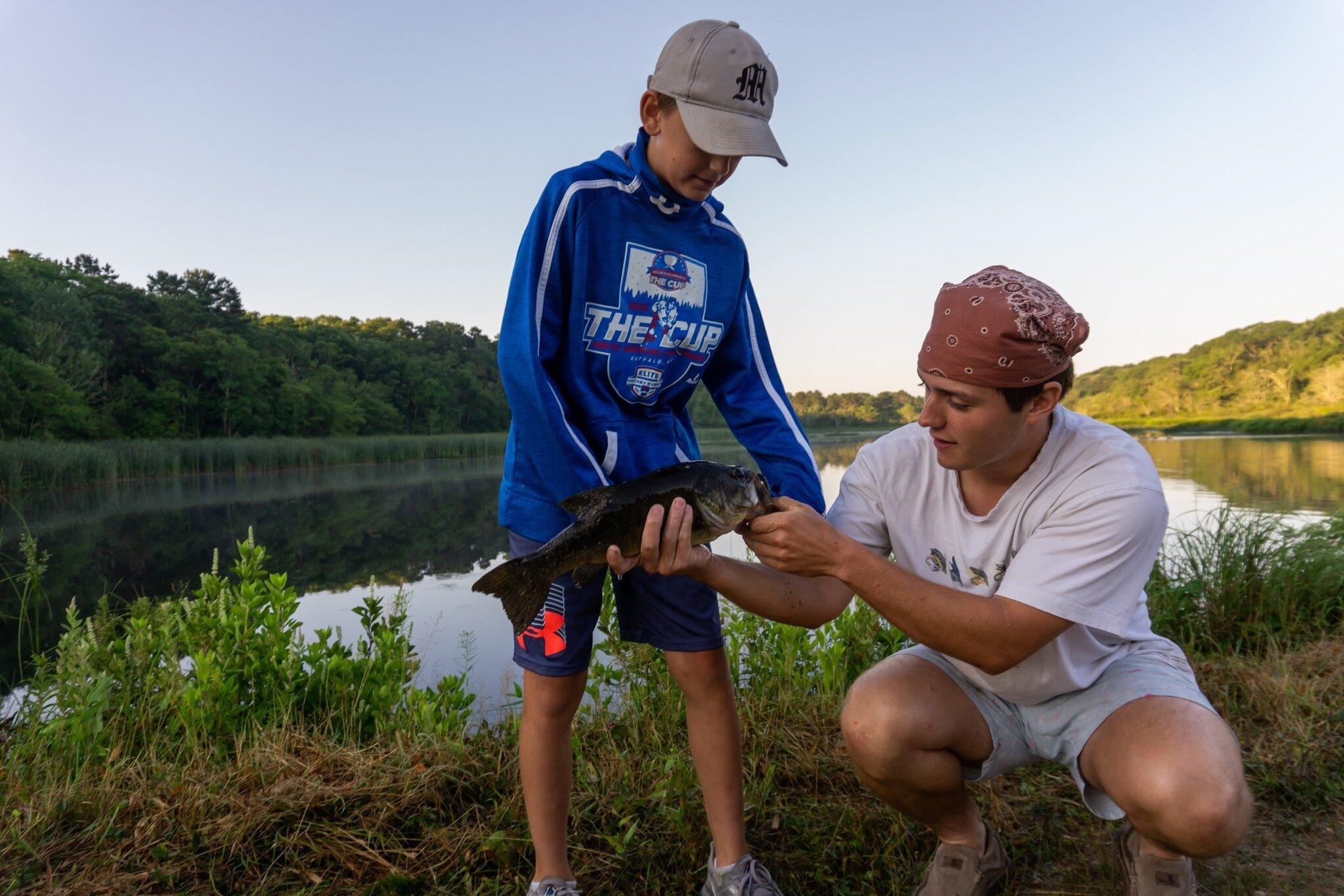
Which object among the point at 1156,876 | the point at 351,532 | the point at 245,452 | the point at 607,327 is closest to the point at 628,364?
the point at 607,327

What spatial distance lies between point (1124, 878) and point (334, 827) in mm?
2451

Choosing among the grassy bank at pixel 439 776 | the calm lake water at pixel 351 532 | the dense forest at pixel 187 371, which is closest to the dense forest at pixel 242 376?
the dense forest at pixel 187 371

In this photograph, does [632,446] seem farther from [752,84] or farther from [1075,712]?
[1075,712]

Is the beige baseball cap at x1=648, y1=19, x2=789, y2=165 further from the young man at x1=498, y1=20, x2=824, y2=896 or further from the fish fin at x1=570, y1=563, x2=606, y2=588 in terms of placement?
the fish fin at x1=570, y1=563, x2=606, y2=588

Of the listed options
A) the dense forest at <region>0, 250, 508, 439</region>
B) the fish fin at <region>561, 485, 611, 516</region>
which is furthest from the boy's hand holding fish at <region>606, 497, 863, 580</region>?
the dense forest at <region>0, 250, 508, 439</region>

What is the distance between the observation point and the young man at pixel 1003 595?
1.99 m

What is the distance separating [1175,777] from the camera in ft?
6.23

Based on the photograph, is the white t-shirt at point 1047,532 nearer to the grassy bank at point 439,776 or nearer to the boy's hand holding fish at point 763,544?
the boy's hand holding fish at point 763,544

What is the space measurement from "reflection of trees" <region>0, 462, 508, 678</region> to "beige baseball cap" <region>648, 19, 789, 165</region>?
6307mm

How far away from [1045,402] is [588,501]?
Answer: 135cm

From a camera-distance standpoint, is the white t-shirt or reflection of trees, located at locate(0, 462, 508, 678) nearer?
the white t-shirt

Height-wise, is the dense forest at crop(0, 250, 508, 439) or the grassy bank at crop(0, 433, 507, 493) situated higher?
the dense forest at crop(0, 250, 508, 439)

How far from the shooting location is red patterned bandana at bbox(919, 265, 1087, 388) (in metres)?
2.00

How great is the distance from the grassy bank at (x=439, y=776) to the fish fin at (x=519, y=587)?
79 cm
